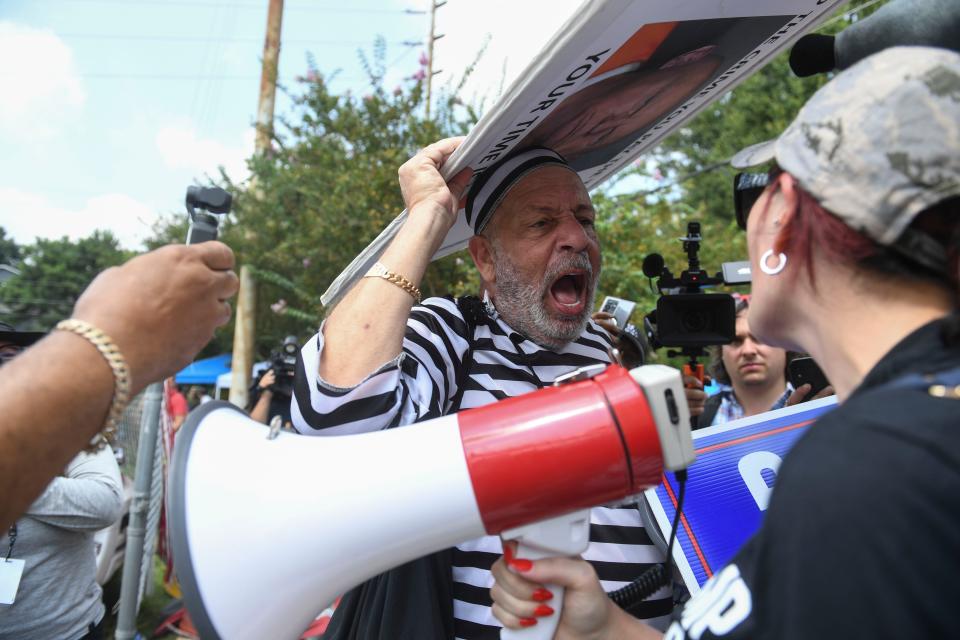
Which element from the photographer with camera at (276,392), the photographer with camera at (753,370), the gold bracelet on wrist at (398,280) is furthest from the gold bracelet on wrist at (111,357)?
the photographer with camera at (276,392)

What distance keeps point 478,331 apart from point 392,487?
3.28ft

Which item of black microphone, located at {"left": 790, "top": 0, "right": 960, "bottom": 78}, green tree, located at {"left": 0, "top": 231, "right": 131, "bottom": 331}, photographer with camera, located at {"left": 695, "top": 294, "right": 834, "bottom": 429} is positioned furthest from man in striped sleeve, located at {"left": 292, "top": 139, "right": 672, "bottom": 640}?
green tree, located at {"left": 0, "top": 231, "right": 131, "bottom": 331}

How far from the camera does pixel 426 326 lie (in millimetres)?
1824

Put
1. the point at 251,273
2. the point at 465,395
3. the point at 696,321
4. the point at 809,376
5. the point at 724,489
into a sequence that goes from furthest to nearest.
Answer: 1. the point at 251,273
2. the point at 696,321
3. the point at 809,376
4. the point at 465,395
5. the point at 724,489

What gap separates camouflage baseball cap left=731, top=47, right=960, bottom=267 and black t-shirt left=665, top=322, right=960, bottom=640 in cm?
18

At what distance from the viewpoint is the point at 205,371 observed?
17875 mm

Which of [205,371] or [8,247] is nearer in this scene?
[205,371]

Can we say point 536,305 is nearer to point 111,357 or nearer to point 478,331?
point 478,331

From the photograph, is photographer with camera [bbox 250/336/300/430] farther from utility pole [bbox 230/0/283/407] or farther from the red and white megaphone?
the red and white megaphone

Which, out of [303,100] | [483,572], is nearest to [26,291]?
[303,100]

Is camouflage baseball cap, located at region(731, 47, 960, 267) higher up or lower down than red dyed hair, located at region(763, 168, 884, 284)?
higher up

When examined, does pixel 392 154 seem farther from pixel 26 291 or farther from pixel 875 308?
pixel 26 291

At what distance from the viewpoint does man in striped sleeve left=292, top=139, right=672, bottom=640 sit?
1507 millimetres

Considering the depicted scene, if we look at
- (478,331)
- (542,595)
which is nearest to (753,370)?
(478,331)
